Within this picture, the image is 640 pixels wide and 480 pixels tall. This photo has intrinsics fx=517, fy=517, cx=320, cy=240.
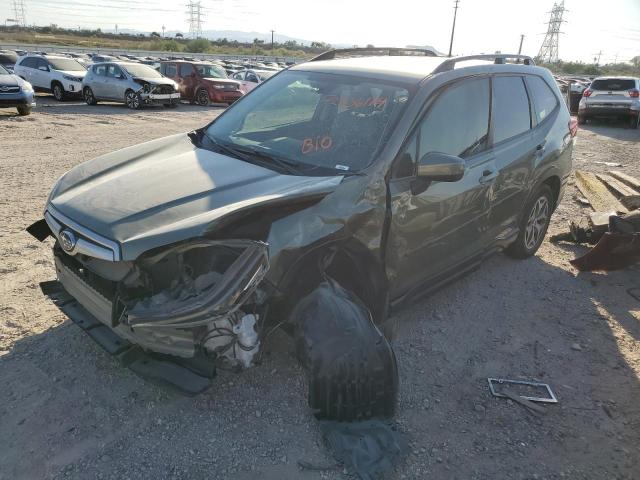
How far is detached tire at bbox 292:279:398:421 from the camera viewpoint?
2662 mm

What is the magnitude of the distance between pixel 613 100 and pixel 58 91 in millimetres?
19726

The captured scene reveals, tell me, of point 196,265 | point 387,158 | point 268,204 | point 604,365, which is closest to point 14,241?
point 196,265

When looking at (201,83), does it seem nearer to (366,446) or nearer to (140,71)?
(140,71)

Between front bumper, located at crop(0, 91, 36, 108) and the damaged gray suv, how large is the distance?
12.1 m

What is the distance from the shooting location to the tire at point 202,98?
67.6 ft

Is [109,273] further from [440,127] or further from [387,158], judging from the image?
[440,127]

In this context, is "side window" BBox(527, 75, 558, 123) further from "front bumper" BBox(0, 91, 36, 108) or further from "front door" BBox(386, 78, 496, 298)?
"front bumper" BBox(0, 91, 36, 108)

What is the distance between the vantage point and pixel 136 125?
13977 millimetres

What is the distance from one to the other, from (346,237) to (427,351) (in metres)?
1.21

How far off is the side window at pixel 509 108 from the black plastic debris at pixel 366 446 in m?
2.50

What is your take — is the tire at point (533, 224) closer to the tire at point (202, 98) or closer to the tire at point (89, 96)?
the tire at point (89, 96)

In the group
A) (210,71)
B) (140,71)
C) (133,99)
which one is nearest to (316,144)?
(133,99)

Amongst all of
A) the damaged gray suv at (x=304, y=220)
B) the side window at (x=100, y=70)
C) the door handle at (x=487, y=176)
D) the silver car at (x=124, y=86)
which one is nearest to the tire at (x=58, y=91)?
the silver car at (x=124, y=86)

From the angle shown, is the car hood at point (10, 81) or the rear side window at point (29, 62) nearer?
the car hood at point (10, 81)
